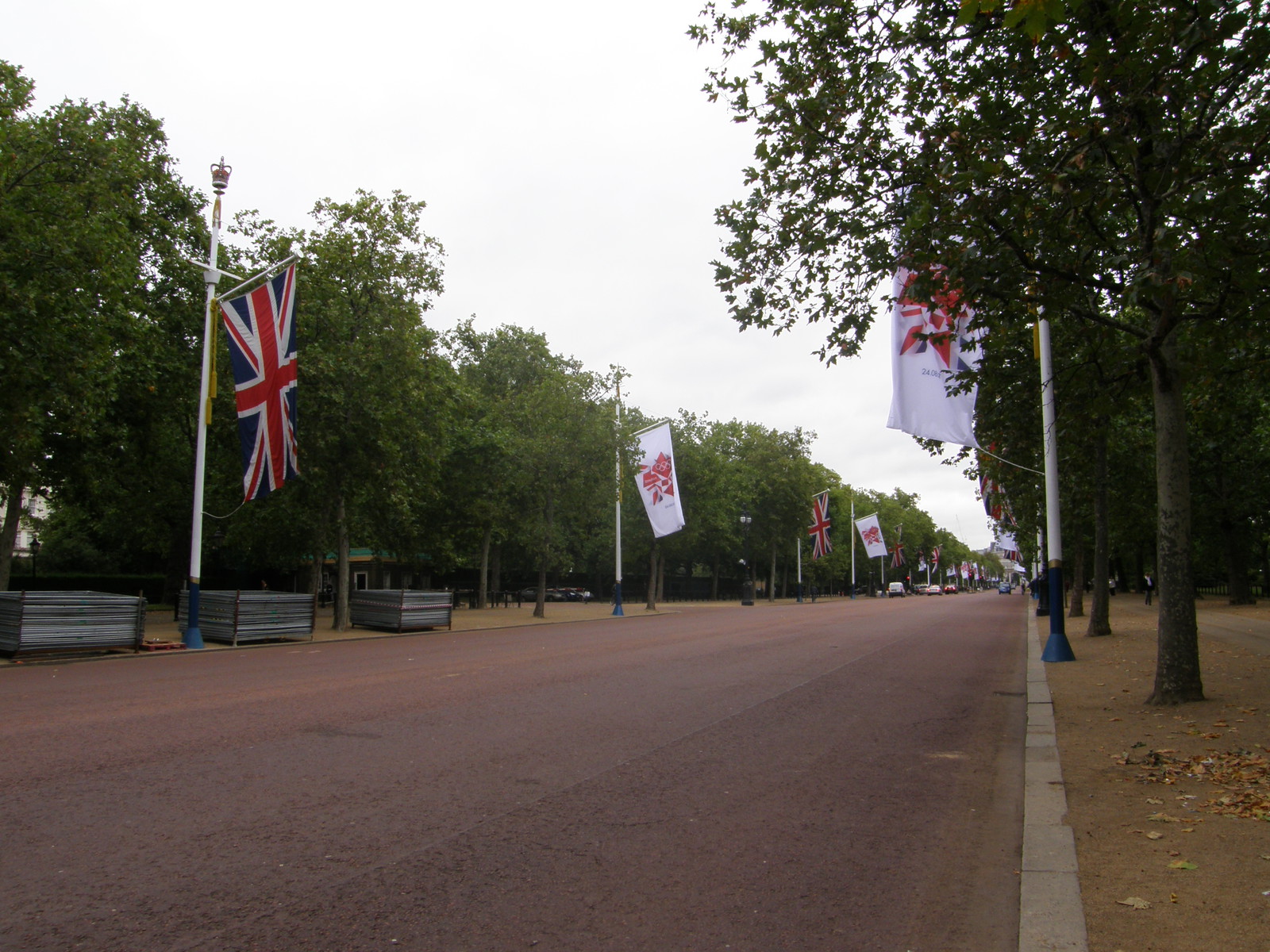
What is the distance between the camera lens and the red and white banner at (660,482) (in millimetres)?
36344

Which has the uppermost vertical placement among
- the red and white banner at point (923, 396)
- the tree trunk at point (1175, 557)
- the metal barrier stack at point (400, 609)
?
the red and white banner at point (923, 396)

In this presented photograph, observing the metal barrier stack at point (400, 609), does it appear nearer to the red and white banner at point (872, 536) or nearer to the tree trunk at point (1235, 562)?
the tree trunk at point (1235, 562)

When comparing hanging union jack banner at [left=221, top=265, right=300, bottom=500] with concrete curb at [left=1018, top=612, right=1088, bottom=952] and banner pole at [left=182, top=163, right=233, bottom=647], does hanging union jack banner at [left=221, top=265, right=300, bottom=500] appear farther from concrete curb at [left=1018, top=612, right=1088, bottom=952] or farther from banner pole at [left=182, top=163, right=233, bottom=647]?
concrete curb at [left=1018, top=612, right=1088, bottom=952]

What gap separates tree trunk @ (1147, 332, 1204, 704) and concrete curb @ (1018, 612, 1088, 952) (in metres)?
2.42

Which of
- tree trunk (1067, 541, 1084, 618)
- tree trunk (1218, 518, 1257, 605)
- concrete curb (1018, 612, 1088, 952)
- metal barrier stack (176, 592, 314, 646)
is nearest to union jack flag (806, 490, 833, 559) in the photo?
tree trunk (1218, 518, 1257, 605)

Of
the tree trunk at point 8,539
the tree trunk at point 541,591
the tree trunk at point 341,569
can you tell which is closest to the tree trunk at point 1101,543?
the tree trunk at point 341,569

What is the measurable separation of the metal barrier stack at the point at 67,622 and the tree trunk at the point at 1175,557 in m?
16.8

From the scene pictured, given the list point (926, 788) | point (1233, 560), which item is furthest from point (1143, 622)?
point (926, 788)

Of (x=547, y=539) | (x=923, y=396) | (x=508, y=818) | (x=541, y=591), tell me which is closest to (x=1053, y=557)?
(x=923, y=396)

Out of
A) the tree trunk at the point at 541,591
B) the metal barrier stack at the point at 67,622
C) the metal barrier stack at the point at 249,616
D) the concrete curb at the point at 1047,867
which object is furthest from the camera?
the tree trunk at the point at 541,591

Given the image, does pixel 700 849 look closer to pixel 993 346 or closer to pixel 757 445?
pixel 993 346

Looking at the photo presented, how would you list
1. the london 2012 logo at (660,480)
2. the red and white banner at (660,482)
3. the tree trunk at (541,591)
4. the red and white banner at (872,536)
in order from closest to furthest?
the tree trunk at (541,591) < the red and white banner at (660,482) < the london 2012 logo at (660,480) < the red and white banner at (872,536)

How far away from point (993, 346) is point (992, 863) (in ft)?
24.6

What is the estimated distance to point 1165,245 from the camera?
6684mm
